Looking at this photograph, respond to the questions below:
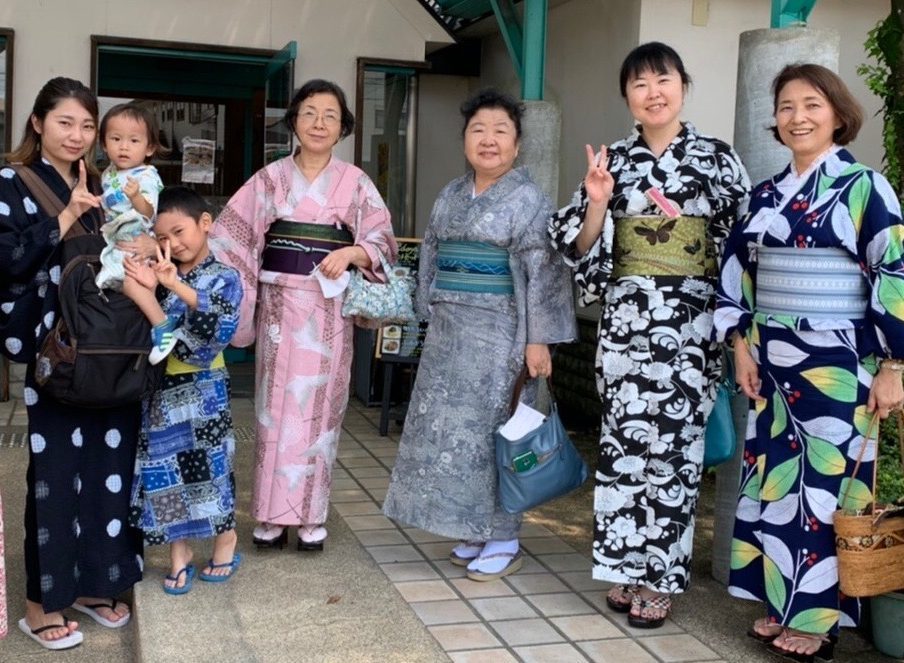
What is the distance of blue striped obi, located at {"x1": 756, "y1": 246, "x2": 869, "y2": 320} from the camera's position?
3357 mm

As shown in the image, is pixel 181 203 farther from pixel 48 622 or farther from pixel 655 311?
pixel 655 311

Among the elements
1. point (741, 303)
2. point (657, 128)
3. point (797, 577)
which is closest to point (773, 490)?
point (797, 577)

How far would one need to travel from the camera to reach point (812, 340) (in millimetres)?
3400

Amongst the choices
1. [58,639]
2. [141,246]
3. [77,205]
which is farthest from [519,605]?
[77,205]

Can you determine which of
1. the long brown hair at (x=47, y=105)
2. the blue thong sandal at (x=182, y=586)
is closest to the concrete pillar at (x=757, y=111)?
the blue thong sandal at (x=182, y=586)

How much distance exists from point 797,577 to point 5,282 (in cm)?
269

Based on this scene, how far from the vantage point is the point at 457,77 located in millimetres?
9547

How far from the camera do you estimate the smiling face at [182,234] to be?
148 inches

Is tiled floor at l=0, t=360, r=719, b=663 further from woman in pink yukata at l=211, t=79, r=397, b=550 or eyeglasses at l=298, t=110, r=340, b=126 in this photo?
eyeglasses at l=298, t=110, r=340, b=126

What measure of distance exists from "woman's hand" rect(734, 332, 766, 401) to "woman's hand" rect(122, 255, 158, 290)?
1.94 m

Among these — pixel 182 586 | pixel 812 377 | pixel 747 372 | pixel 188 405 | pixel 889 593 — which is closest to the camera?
pixel 812 377

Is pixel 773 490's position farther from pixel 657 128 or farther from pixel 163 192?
pixel 163 192

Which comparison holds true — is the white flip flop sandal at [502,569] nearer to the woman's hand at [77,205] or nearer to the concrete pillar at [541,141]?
the woman's hand at [77,205]

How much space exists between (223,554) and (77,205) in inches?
56.6
